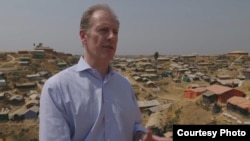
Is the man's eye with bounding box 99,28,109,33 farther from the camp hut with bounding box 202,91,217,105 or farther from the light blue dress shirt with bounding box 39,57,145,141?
the camp hut with bounding box 202,91,217,105

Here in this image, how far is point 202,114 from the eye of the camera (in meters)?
21.6

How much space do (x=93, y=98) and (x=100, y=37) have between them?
16.6 inches

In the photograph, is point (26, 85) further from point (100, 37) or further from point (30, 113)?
point (100, 37)

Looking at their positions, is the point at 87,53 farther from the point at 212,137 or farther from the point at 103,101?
the point at 212,137

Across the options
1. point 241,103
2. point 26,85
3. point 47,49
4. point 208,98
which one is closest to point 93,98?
point 241,103

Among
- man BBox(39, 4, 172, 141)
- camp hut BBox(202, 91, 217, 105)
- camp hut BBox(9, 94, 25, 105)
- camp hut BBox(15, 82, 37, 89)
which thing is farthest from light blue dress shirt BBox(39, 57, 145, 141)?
camp hut BBox(15, 82, 37, 89)

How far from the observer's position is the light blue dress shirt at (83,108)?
1.86 m

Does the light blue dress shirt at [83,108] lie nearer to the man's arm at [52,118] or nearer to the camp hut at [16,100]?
the man's arm at [52,118]

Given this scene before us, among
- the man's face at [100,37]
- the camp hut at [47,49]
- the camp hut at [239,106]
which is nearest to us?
the man's face at [100,37]

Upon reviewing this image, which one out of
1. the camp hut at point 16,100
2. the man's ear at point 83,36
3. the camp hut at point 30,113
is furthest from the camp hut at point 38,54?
the man's ear at point 83,36

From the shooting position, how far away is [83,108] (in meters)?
1.91

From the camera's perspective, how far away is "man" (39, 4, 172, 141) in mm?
1870

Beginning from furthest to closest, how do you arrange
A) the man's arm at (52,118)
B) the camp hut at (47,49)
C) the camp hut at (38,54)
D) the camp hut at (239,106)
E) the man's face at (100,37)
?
the camp hut at (47,49)
the camp hut at (38,54)
the camp hut at (239,106)
the man's face at (100,37)
the man's arm at (52,118)

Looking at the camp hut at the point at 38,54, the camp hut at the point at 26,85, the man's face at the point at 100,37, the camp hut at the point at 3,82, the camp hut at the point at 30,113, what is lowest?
the camp hut at the point at 30,113
